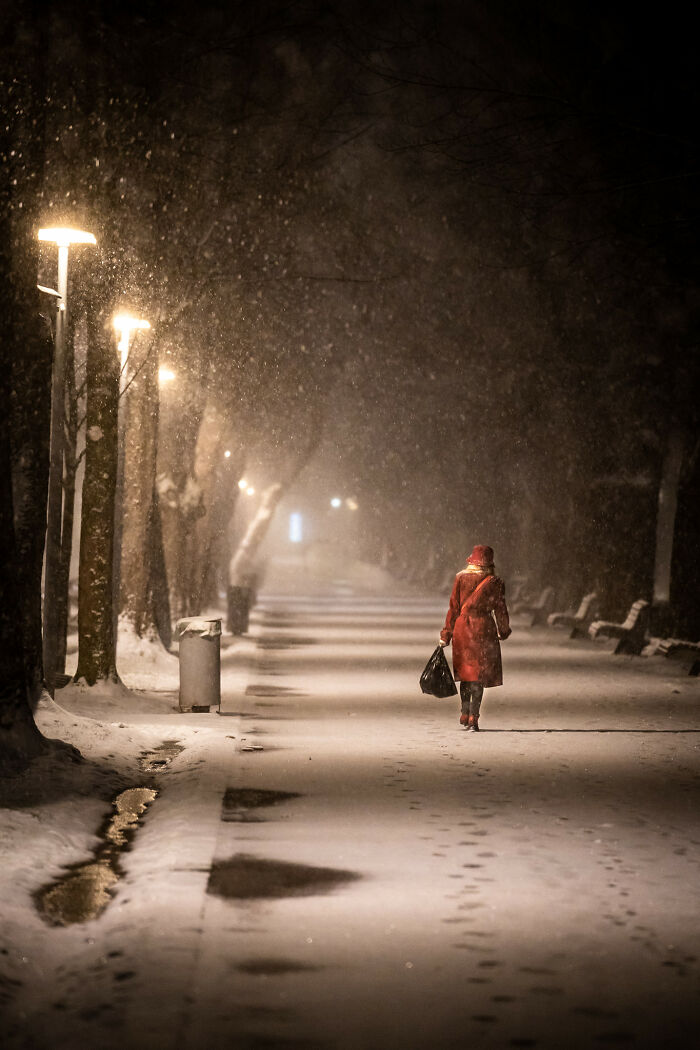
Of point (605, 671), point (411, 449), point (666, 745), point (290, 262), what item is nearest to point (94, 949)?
point (666, 745)

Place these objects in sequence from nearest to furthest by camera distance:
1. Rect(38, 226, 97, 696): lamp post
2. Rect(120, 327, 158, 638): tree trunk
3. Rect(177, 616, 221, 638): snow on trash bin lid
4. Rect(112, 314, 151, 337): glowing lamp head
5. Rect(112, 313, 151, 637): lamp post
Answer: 1. Rect(38, 226, 97, 696): lamp post
2. Rect(177, 616, 221, 638): snow on trash bin lid
3. Rect(112, 313, 151, 637): lamp post
4. Rect(112, 314, 151, 337): glowing lamp head
5. Rect(120, 327, 158, 638): tree trunk

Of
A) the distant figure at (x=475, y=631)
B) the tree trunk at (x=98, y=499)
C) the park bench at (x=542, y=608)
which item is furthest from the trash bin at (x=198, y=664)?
the park bench at (x=542, y=608)

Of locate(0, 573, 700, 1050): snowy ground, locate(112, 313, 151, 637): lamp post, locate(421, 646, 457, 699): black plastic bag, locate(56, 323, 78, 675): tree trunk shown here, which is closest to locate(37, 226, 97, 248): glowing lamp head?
locate(112, 313, 151, 637): lamp post

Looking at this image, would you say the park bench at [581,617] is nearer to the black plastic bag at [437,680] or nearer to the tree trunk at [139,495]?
the tree trunk at [139,495]

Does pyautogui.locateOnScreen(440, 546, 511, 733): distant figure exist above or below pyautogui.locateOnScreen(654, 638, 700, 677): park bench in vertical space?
above

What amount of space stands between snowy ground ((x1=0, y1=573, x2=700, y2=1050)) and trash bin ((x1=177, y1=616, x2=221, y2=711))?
0.60m

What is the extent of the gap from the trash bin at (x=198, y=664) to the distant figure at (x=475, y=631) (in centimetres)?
291

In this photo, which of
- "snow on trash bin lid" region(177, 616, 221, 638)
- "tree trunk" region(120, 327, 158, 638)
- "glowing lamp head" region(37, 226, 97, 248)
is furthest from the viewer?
"tree trunk" region(120, 327, 158, 638)

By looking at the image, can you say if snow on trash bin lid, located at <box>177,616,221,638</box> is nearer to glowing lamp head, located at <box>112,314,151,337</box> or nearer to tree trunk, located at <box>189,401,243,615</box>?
glowing lamp head, located at <box>112,314,151,337</box>

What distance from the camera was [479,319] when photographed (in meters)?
42.6

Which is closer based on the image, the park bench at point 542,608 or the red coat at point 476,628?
the red coat at point 476,628

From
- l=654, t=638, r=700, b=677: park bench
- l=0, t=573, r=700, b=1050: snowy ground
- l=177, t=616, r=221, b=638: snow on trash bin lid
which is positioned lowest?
l=0, t=573, r=700, b=1050: snowy ground

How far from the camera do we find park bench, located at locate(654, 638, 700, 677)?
81.9ft

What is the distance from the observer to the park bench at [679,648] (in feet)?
81.9
